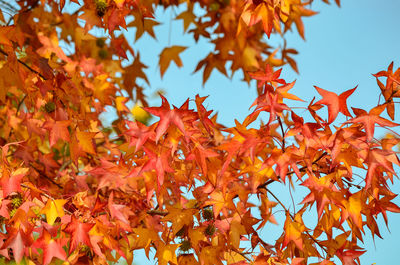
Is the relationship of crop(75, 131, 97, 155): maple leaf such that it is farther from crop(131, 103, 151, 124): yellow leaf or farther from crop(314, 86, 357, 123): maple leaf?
crop(131, 103, 151, 124): yellow leaf

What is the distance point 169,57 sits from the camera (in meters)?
2.08

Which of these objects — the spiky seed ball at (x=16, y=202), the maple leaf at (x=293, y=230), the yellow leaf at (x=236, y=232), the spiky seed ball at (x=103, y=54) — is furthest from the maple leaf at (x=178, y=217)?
the spiky seed ball at (x=103, y=54)

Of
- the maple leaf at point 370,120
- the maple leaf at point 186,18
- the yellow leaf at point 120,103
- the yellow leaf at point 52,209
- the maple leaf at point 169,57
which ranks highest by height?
the maple leaf at point 186,18

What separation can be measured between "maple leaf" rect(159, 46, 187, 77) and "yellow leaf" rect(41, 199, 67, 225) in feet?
3.54

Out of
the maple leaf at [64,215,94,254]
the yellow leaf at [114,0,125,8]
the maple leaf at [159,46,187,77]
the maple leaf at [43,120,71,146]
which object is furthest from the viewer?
the maple leaf at [159,46,187,77]

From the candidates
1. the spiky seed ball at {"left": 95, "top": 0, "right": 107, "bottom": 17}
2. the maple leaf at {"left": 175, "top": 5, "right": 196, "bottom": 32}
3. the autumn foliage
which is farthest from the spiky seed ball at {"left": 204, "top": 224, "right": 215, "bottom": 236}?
the maple leaf at {"left": 175, "top": 5, "right": 196, "bottom": 32}

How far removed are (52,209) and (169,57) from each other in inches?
45.6

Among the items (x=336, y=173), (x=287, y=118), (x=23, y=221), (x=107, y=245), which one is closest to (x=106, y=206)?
(x=107, y=245)

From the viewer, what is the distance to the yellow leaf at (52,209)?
3.51ft

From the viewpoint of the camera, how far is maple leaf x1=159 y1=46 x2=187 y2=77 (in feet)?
6.75

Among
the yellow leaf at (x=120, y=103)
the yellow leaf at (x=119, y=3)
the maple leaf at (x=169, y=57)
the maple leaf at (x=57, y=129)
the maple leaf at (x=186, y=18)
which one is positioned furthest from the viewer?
the maple leaf at (x=186, y=18)

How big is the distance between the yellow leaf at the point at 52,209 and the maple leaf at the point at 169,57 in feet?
3.54

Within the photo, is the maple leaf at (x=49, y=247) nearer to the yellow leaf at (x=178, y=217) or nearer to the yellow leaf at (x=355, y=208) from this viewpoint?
the yellow leaf at (x=178, y=217)

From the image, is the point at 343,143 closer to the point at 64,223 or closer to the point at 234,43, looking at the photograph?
the point at 64,223
